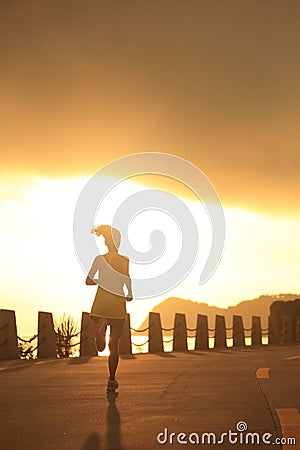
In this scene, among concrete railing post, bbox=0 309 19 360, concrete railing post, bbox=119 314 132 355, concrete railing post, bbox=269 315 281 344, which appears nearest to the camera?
concrete railing post, bbox=0 309 19 360

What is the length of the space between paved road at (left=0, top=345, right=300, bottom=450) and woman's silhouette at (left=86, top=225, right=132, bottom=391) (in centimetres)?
72

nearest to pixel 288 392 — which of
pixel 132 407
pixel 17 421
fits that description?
pixel 132 407

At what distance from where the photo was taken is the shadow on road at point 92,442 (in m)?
7.45

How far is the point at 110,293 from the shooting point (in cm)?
1214

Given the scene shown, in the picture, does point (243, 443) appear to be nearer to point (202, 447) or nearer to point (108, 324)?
point (202, 447)

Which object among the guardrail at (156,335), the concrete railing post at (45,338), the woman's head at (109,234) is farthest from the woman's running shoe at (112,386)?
the concrete railing post at (45,338)

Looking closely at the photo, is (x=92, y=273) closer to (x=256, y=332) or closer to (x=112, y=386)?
(x=112, y=386)

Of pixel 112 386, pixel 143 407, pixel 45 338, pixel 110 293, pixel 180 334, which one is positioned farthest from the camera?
pixel 180 334

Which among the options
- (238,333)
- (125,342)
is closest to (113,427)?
(125,342)

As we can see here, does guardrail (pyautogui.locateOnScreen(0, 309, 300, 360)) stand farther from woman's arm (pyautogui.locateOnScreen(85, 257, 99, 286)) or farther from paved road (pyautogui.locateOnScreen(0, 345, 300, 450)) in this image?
woman's arm (pyautogui.locateOnScreen(85, 257, 99, 286))

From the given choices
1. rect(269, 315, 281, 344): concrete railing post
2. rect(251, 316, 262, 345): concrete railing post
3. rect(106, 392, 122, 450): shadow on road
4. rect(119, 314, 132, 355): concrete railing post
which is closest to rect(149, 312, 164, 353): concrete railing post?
rect(119, 314, 132, 355): concrete railing post

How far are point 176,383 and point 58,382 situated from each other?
1.81 meters

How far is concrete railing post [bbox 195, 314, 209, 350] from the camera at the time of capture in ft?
111

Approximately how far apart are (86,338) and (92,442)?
1711 cm
